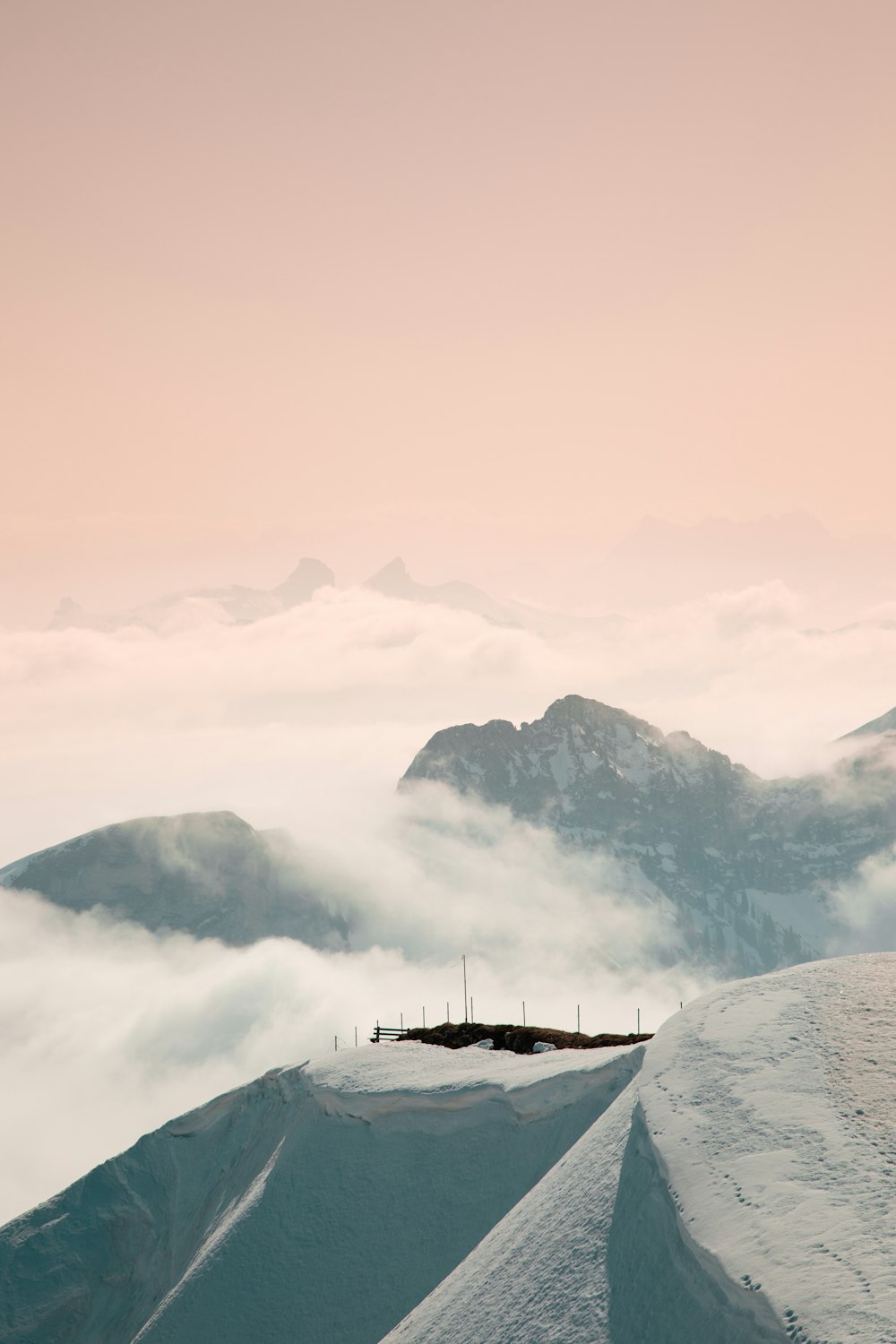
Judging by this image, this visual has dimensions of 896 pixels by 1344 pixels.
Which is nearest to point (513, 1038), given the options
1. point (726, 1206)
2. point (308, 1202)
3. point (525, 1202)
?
point (308, 1202)

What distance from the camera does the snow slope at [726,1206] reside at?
1848 centimetres

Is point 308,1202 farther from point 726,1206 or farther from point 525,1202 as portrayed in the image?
point 726,1206

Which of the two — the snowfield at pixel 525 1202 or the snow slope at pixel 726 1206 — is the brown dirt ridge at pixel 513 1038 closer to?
the snowfield at pixel 525 1202

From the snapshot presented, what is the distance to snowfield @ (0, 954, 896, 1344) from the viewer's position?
64.8 feet

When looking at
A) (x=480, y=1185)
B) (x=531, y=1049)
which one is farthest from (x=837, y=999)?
(x=531, y=1049)

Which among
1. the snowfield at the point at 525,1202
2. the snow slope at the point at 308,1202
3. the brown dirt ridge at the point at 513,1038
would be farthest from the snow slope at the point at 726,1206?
the brown dirt ridge at the point at 513,1038

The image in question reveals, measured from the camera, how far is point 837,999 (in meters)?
28.5

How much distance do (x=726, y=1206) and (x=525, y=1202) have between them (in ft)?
30.7

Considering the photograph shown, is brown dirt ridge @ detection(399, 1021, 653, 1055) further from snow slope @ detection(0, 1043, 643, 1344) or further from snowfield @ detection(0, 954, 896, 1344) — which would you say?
snowfield @ detection(0, 954, 896, 1344)

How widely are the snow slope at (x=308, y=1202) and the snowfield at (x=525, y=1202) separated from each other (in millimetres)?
96

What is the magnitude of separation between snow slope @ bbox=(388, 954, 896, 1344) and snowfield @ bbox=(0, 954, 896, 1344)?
0.05 m

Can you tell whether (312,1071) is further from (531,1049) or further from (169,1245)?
(531,1049)

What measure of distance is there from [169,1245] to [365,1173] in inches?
486

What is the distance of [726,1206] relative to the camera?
20.8 m
